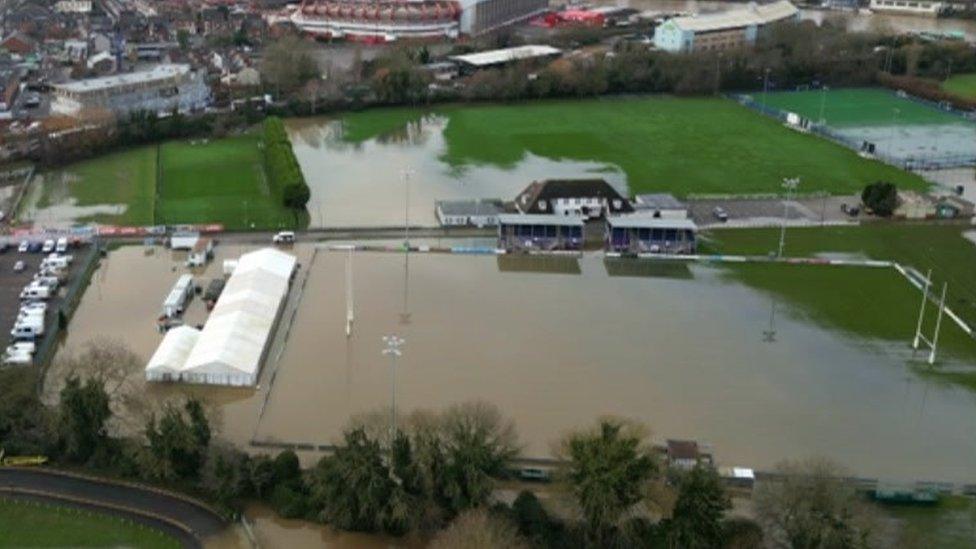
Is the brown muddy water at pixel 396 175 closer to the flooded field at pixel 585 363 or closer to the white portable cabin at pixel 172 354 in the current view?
the flooded field at pixel 585 363

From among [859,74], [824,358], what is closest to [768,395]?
[824,358]

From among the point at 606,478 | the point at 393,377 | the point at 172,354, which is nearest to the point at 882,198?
the point at 393,377

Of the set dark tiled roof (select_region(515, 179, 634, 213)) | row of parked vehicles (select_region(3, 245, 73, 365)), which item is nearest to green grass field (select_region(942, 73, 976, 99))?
dark tiled roof (select_region(515, 179, 634, 213))

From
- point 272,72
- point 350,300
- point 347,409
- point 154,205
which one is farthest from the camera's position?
point 272,72

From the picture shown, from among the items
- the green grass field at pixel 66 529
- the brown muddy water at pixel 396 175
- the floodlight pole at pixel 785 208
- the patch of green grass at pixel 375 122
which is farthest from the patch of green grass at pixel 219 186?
the green grass field at pixel 66 529

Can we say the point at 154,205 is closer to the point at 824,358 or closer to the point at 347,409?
the point at 347,409

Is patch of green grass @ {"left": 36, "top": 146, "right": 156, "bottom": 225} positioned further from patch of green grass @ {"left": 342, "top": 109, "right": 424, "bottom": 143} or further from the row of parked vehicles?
patch of green grass @ {"left": 342, "top": 109, "right": 424, "bottom": 143}
